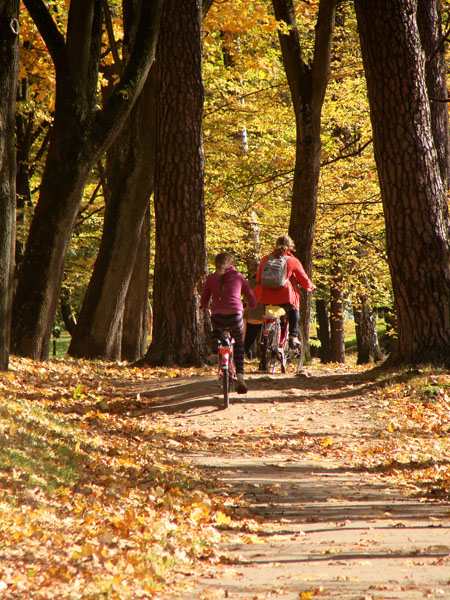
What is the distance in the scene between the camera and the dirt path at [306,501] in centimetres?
391

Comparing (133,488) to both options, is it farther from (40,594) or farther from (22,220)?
(22,220)

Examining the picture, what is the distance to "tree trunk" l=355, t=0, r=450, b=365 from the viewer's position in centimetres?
1001

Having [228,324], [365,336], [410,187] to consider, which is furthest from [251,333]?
[365,336]

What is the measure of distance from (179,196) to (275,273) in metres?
2.24

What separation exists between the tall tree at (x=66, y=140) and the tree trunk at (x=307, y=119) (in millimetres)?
4012

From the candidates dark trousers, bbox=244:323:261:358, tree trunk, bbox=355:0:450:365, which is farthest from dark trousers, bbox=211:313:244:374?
dark trousers, bbox=244:323:261:358

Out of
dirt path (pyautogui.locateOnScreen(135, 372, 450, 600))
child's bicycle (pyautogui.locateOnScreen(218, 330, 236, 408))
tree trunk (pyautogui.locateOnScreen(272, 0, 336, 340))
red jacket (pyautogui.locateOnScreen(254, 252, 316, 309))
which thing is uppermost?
tree trunk (pyautogui.locateOnScreen(272, 0, 336, 340))

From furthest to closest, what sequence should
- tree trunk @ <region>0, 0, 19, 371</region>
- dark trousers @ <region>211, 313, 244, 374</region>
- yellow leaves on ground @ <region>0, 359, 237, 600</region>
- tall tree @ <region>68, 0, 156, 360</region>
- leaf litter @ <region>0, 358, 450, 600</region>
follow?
tall tree @ <region>68, 0, 156, 360</region> → dark trousers @ <region>211, 313, 244, 374</region> → tree trunk @ <region>0, 0, 19, 371</region> → leaf litter @ <region>0, 358, 450, 600</region> → yellow leaves on ground @ <region>0, 359, 237, 600</region>

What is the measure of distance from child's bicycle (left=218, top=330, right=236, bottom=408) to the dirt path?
0.24m

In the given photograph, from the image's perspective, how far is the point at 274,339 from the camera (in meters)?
11.5

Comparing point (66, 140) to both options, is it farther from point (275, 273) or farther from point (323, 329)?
point (323, 329)

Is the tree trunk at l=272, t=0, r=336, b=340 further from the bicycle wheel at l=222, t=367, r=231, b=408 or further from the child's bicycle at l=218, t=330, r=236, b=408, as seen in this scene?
the bicycle wheel at l=222, t=367, r=231, b=408

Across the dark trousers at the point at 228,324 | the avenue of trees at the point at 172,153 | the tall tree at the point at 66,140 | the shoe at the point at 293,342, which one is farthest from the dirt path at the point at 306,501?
the tall tree at the point at 66,140

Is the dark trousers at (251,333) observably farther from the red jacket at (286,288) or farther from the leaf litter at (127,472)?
the leaf litter at (127,472)
